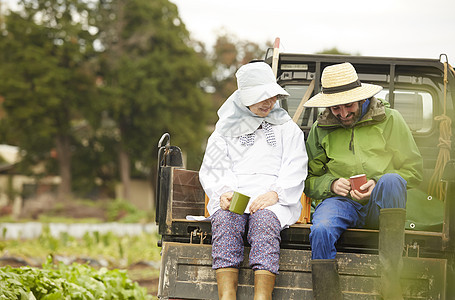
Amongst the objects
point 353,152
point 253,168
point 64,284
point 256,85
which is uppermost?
point 256,85

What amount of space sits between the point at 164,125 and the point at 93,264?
739 inches

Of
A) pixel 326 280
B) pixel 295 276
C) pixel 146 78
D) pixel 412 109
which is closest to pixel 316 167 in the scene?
pixel 295 276

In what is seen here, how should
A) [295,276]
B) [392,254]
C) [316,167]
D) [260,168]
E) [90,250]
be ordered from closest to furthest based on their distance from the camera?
[392,254], [295,276], [260,168], [316,167], [90,250]

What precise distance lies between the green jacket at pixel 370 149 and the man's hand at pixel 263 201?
0.35 metres

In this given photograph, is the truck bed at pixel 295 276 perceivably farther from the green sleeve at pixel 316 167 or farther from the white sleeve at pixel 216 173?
the green sleeve at pixel 316 167

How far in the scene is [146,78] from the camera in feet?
93.1

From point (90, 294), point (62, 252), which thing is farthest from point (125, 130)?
point (90, 294)

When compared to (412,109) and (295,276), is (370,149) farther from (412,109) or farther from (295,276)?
(412,109)

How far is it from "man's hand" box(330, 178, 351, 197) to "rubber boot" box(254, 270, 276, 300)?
0.76m

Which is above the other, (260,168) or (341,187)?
(260,168)

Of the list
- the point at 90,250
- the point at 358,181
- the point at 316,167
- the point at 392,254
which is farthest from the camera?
the point at 90,250

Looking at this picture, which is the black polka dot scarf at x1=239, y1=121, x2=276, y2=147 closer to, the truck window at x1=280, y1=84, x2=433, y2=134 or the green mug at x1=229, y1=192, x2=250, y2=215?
the green mug at x1=229, y1=192, x2=250, y2=215

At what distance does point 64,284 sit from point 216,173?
1653mm

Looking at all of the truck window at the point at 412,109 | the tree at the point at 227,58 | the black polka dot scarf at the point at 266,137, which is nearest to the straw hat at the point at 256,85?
the black polka dot scarf at the point at 266,137
